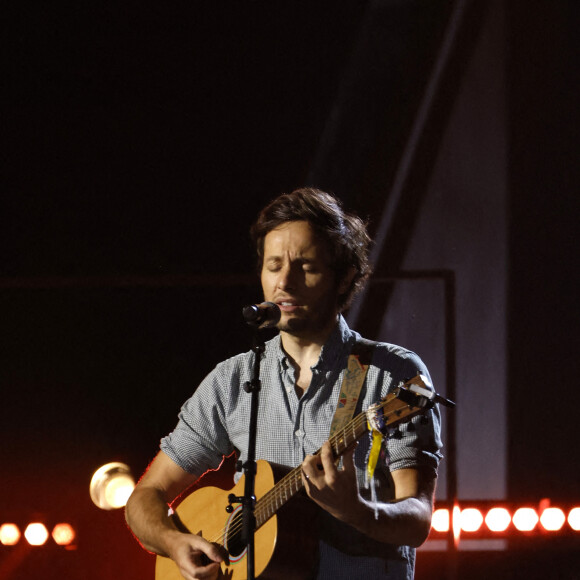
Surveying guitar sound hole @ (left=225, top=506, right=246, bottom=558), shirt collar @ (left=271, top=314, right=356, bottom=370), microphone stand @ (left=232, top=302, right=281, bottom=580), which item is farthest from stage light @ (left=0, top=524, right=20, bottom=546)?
microphone stand @ (left=232, top=302, right=281, bottom=580)

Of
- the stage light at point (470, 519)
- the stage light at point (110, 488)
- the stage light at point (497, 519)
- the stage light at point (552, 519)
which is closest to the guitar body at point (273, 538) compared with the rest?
the stage light at point (110, 488)

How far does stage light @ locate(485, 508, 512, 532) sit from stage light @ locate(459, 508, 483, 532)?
0.16ft

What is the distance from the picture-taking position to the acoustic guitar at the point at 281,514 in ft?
7.01

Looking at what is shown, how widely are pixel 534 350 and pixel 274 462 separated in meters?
2.43

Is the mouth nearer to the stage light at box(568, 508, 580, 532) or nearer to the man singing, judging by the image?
the man singing

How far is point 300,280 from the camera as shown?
9.63ft

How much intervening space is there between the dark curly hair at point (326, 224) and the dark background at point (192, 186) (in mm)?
1275

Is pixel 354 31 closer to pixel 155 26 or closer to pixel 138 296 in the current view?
pixel 155 26

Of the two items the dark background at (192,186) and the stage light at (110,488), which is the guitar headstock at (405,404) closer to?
the stage light at (110,488)

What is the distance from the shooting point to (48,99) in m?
4.81

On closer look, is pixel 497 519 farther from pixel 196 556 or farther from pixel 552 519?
pixel 196 556

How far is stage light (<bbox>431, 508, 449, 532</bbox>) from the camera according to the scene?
13.4 feet

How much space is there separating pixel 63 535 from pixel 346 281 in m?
2.21

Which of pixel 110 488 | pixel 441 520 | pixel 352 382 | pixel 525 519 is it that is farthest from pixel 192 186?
pixel 525 519
